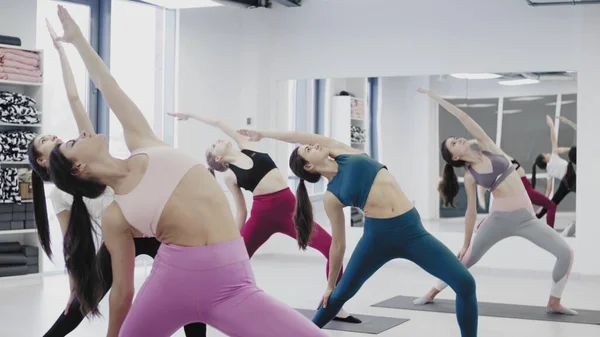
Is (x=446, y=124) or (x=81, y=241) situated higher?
(x=446, y=124)

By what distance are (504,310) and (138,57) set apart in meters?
4.75

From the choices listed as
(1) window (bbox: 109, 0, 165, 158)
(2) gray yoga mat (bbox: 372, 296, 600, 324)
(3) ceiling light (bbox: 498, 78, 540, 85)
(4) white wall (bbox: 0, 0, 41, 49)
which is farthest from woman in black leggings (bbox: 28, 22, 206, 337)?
(3) ceiling light (bbox: 498, 78, 540, 85)

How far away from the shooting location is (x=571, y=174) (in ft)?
24.8

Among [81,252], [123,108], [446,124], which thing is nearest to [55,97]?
[446,124]

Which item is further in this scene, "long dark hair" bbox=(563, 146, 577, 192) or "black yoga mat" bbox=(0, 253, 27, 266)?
"long dark hair" bbox=(563, 146, 577, 192)

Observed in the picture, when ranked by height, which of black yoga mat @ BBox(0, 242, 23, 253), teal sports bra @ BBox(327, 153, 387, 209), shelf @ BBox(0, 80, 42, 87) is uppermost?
shelf @ BBox(0, 80, 42, 87)

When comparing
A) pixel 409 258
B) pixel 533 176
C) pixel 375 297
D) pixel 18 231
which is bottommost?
pixel 375 297

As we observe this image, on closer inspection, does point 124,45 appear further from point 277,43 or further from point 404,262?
point 404,262

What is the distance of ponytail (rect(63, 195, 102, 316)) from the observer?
257 centimetres

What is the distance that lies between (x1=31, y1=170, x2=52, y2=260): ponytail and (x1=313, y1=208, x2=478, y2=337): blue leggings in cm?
141

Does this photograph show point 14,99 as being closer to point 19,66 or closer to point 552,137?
point 19,66

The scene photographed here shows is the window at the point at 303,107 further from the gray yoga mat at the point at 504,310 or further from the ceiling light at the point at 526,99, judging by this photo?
the gray yoga mat at the point at 504,310

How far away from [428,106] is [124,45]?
3069 millimetres

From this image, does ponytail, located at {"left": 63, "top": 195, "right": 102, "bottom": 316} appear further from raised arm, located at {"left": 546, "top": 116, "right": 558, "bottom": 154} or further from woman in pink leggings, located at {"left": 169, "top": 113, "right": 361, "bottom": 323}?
raised arm, located at {"left": 546, "top": 116, "right": 558, "bottom": 154}
